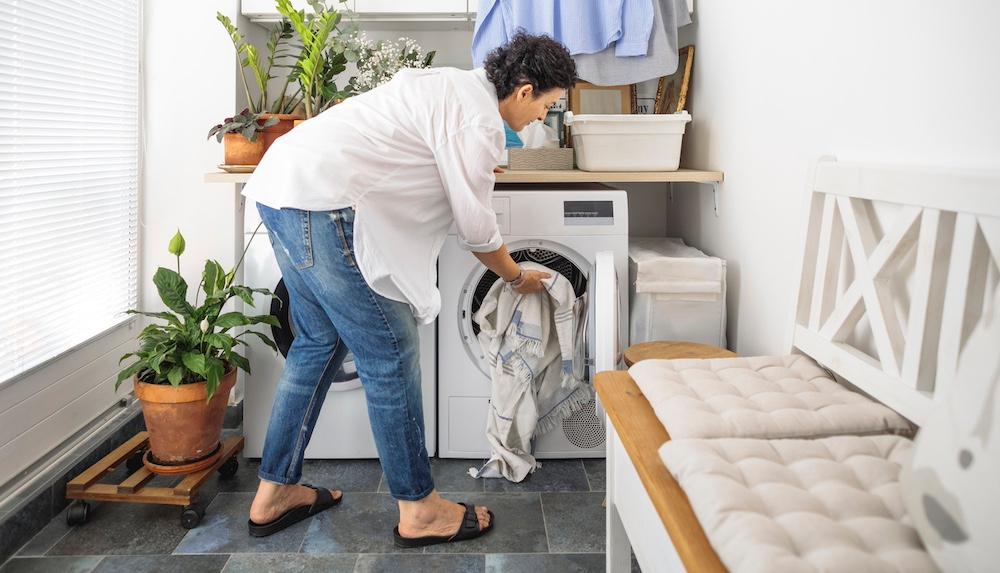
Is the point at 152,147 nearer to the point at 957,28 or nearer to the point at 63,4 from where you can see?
the point at 63,4

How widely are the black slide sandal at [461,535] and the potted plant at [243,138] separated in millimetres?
1252

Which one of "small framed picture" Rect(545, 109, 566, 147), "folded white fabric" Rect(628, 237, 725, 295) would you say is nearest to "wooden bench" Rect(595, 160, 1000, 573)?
"folded white fabric" Rect(628, 237, 725, 295)

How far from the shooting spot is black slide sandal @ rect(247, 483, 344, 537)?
6.63ft

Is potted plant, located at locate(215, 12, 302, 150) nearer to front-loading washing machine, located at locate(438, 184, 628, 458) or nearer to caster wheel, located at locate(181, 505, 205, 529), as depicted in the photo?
front-loading washing machine, located at locate(438, 184, 628, 458)

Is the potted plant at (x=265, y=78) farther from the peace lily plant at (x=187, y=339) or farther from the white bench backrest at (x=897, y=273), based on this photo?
the white bench backrest at (x=897, y=273)

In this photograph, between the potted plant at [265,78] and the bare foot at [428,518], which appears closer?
the bare foot at [428,518]

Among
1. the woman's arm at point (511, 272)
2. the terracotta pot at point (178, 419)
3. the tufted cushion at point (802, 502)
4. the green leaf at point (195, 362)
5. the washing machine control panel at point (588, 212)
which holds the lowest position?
the terracotta pot at point (178, 419)

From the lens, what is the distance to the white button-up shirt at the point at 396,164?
175 centimetres

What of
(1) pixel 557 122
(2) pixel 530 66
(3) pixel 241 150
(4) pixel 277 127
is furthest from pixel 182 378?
(1) pixel 557 122

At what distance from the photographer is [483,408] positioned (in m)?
2.50

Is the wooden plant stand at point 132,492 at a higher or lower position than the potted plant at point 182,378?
lower

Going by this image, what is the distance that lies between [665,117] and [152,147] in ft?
5.66

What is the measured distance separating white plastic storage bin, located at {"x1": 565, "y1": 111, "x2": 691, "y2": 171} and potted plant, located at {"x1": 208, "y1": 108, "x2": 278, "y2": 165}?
1003 mm

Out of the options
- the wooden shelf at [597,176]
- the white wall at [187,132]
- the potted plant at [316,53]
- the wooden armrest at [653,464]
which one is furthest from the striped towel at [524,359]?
the white wall at [187,132]
